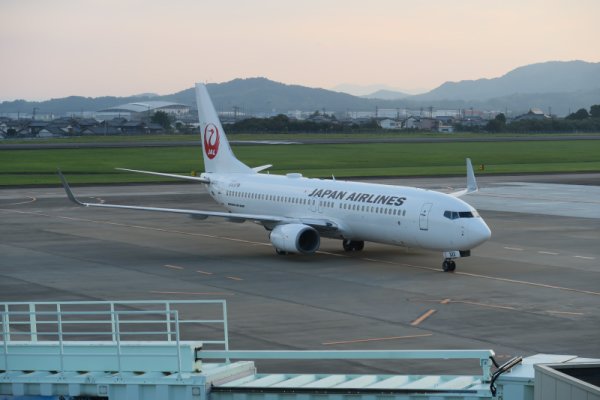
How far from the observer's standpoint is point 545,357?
57.0 ft

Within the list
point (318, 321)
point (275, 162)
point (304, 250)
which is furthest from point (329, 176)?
point (318, 321)

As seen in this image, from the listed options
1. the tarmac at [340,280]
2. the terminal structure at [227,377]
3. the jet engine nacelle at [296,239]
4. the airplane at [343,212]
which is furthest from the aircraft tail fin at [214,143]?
the terminal structure at [227,377]

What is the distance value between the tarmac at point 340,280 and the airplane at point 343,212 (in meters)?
1.14

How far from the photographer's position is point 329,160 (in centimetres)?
13662

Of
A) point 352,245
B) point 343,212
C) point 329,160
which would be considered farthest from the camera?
point 329,160

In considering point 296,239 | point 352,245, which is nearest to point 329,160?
point 352,245

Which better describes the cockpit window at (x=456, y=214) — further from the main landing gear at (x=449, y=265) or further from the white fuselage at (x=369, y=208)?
the main landing gear at (x=449, y=265)

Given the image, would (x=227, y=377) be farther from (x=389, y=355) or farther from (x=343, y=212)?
(x=343, y=212)

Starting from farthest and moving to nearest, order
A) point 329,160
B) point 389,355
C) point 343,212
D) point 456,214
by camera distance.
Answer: point 329,160 → point 343,212 → point 456,214 → point 389,355

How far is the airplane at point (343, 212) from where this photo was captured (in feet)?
153

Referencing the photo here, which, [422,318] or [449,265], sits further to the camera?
[449,265]

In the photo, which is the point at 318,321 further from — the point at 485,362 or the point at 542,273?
the point at 485,362

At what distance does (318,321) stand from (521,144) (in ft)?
478

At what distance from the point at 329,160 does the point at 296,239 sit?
86571 mm
